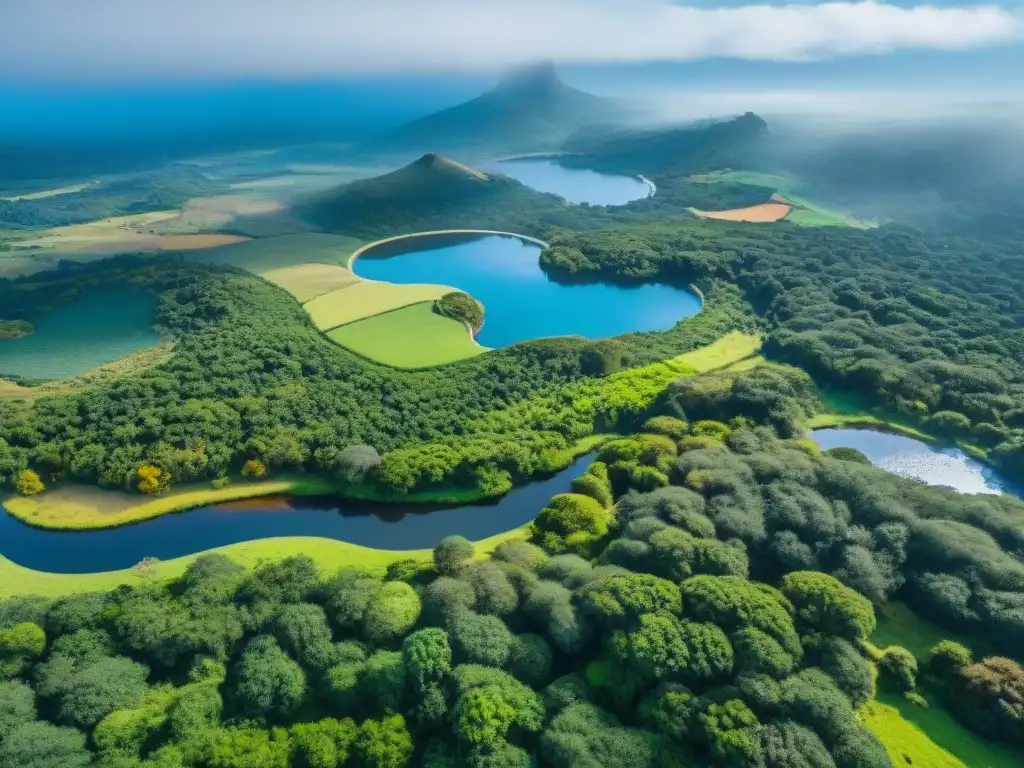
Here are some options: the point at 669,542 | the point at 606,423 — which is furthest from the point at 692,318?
the point at 669,542

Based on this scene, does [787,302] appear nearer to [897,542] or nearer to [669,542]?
[897,542]

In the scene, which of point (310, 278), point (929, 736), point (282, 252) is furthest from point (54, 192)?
point (929, 736)

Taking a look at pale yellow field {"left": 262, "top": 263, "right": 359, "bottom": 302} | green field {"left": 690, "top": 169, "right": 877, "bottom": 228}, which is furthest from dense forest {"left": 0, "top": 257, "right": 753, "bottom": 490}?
green field {"left": 690, "top": 169, "right": 877, "bottom": 228}

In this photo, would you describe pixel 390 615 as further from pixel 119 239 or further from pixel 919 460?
pixel 119 239

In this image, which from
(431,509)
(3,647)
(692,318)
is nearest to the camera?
(3,647)

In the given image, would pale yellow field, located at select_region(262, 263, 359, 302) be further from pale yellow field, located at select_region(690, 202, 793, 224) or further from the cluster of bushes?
pale yellow field, located at select_region(690, 202, 793, 224)
